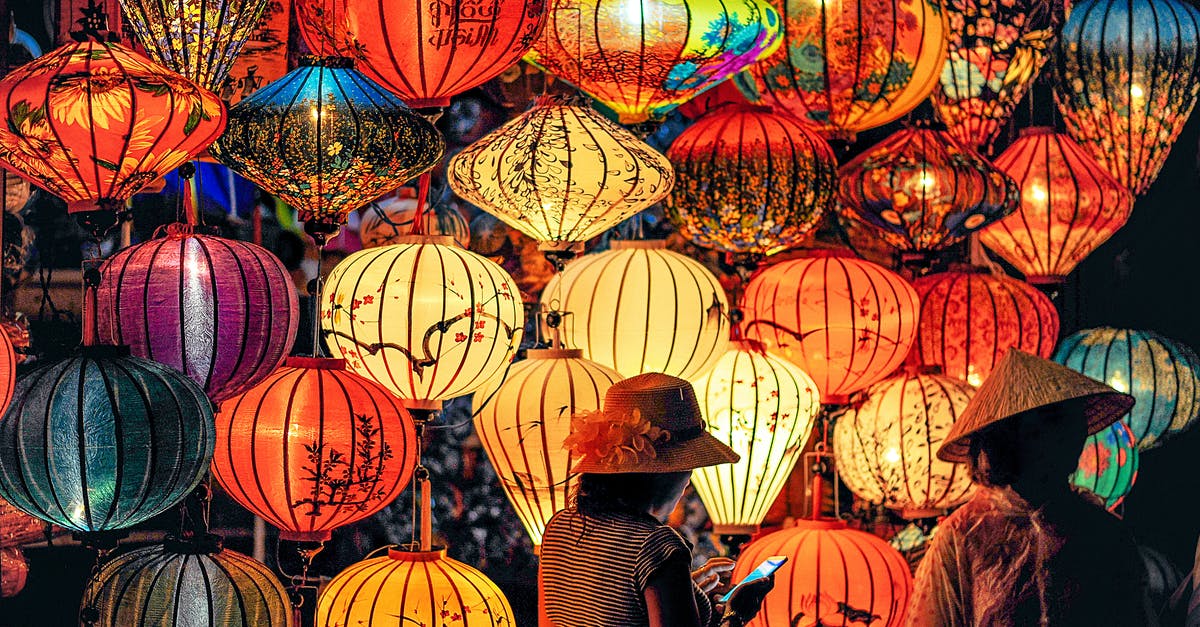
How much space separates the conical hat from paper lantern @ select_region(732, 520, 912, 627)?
4.34ft

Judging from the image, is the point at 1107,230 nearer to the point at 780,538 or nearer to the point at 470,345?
the point at 780,538

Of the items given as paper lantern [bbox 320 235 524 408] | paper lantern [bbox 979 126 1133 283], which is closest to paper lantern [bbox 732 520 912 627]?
paper lantern [bbox 320 235 524 408]

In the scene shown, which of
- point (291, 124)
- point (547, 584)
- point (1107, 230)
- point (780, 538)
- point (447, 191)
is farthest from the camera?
point (447, 191)

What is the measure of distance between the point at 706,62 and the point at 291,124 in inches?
43.3

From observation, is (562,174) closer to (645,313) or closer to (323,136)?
(645,313)

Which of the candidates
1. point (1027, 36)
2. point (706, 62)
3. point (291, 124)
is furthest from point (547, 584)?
point (1027, 36)

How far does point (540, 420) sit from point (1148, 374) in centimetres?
216

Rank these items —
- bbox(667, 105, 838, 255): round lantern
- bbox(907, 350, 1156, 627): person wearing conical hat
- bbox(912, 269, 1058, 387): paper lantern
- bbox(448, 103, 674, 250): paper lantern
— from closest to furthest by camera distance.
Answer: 1. bbox(907, 350, 1156, 627): person wearing conical hat
2. bbox(448, 103, 674, 250): paper lantern
3. bbox(667, 105, 838, 255): round lantern
4. bbox(912, 269, 1058, 387): paper lantern

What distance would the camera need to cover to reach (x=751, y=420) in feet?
16.8

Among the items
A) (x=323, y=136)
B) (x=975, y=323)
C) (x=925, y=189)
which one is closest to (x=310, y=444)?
(x=323, y=136)

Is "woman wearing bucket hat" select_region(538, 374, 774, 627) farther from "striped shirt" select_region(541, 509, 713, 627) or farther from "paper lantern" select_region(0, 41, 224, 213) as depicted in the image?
"paper lantern" select_region(0, 41, 224, 213)

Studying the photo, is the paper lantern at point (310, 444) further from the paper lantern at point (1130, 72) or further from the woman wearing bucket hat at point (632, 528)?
the paper lantern at point (1130, 72)

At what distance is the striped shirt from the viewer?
3520 mm

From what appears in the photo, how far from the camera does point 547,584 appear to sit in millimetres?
3672
